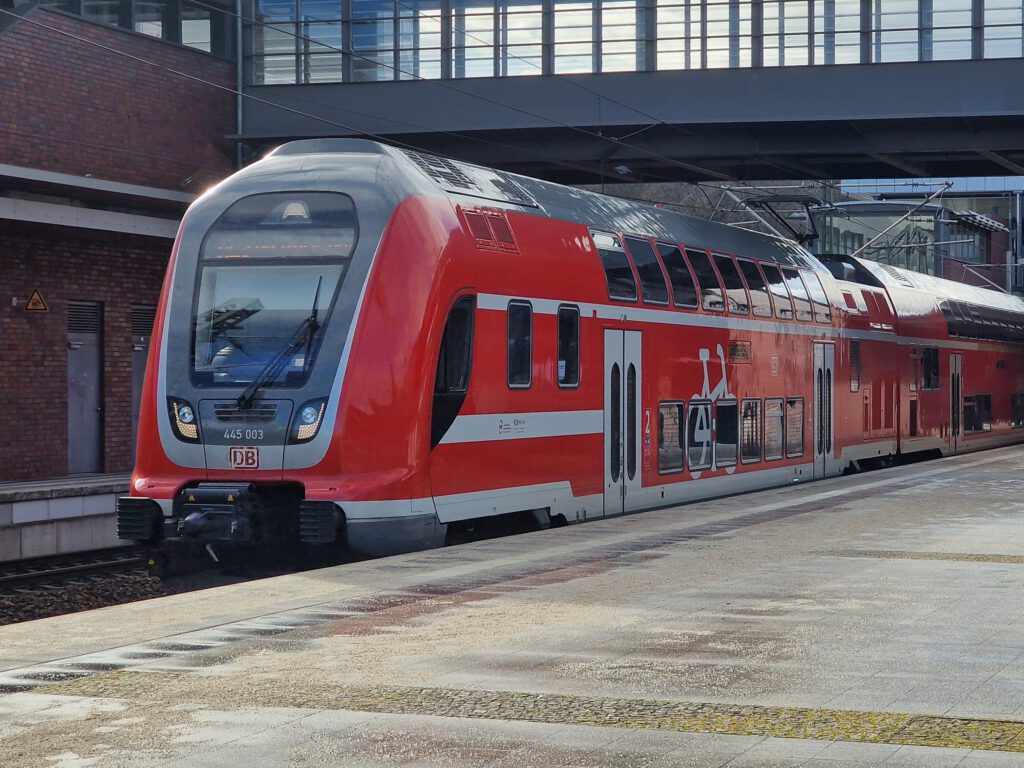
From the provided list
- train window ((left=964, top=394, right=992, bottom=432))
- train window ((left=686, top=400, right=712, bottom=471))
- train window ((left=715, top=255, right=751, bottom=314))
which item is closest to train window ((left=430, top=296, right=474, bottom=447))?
train window ((left=686, top=400, right=712, bottom=471))

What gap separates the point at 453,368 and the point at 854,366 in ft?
40.0

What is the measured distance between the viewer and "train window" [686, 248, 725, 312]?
17.2 metres

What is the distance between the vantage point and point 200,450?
11.9 meters

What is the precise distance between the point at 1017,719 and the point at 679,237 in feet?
37.8

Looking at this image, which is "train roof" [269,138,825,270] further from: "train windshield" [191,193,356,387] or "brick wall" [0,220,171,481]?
"brick wall" [0,220,171,481]

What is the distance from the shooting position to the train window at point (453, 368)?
39.4ft

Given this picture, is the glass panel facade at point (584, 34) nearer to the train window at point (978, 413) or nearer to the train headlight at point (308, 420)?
the train window at point (978, 413)

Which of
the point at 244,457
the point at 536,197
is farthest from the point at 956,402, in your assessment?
the point at 244,457

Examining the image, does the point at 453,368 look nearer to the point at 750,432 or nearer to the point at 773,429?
the point at 750,432

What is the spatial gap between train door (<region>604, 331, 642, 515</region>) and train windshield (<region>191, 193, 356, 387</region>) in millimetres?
3719

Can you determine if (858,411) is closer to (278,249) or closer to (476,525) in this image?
(476,525)

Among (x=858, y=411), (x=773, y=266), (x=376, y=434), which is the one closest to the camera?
(x=376, y=434)

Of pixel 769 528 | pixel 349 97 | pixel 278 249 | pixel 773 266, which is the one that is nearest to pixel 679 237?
pixel 773 266

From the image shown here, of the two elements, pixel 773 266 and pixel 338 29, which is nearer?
pixel 773 266
